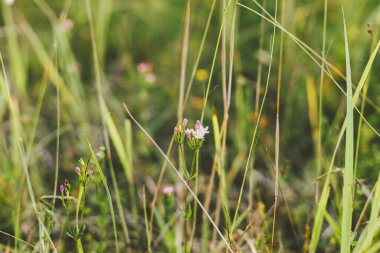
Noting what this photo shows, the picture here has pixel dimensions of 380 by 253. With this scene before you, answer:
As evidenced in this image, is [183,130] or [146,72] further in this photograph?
[146,72]

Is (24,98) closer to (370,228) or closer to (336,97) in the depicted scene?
(336,97)

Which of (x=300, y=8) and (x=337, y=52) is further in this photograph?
(x=300, y=8)

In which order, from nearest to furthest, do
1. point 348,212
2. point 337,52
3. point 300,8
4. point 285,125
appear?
point 348,212 < point 285,125 < point 337,52 < point 300,8

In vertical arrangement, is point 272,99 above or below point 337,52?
below

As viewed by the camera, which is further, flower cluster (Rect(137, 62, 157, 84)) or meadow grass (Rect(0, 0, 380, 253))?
flower cluster (Rect(137, 62, 157, 84))

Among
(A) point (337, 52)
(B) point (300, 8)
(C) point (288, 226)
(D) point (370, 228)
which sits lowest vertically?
(C) point (288, 226)

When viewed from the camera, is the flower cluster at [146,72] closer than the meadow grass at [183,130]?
No

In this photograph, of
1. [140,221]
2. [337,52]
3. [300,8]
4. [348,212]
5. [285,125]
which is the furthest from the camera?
[300,8]

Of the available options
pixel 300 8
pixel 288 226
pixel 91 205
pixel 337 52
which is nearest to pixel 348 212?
pixel 288 226
